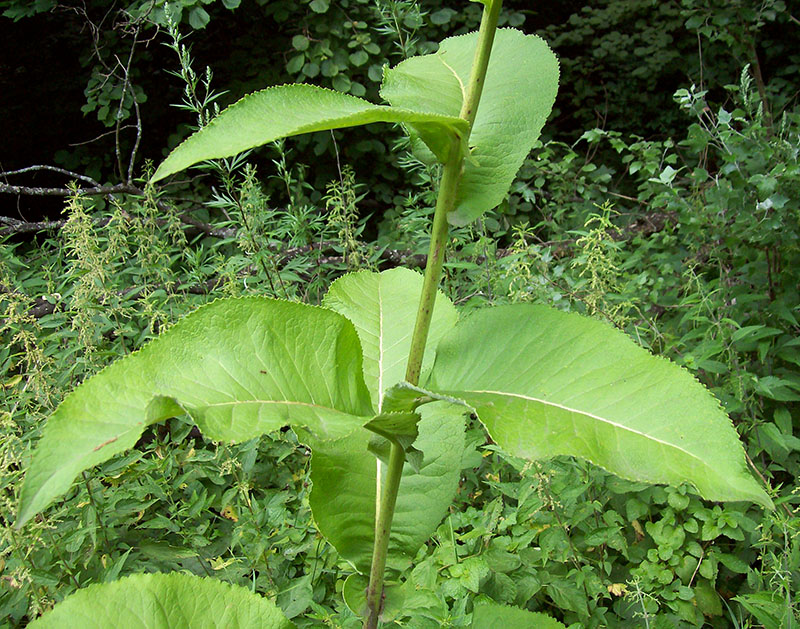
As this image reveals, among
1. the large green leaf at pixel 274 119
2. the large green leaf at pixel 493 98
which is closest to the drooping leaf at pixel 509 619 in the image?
the large green leaf at pixel 493 98

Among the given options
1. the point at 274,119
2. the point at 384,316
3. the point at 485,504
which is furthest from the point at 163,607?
the point at 485,504

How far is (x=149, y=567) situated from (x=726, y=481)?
1.71 metres

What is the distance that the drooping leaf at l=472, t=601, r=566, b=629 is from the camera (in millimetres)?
972

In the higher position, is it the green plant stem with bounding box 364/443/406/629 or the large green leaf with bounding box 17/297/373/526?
the large green leaf with bounding box 17/297/373/526

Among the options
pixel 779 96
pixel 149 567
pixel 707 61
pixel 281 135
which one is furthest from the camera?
pixel 707 61

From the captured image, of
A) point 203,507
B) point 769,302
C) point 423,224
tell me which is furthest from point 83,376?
point 769,302

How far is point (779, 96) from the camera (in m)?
6.78

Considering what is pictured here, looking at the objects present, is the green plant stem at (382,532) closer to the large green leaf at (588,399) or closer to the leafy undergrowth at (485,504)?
the large green leaf at (588,399)

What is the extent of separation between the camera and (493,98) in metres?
0.82

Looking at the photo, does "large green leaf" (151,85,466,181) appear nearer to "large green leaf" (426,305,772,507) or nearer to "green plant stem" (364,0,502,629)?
"green plant stem" (364,0,502,629)

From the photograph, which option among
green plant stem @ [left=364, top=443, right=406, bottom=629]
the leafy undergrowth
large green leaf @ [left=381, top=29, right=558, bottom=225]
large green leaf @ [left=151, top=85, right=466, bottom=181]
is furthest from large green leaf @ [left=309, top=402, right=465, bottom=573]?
large green leaf @ [left=151, top=85, right=466, bottom=181]

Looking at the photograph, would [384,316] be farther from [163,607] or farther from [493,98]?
[163,607]

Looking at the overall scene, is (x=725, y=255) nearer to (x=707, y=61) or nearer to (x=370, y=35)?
(x=370, y=35)

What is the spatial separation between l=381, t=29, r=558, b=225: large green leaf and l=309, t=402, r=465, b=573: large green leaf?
1.16 feet
